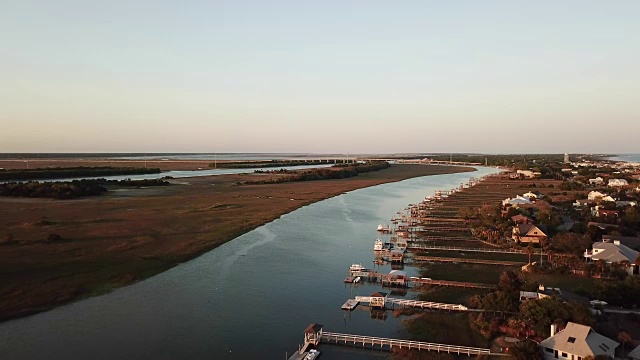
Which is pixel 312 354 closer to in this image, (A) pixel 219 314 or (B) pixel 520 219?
(A) pixel 219 314

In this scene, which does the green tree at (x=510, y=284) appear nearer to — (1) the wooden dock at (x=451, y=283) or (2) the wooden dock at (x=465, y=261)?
(1) the wooden dock at (x=451, y=283)

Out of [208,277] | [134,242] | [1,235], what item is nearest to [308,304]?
[208,277]

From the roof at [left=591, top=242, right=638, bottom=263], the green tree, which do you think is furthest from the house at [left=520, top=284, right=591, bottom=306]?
the roof at [left=591, top=242, right=638, bottom=263]

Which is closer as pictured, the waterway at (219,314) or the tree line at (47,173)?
the waterway at (219,314)

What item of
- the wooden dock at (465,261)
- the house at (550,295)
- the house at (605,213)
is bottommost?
the wooden dock at (465,261)

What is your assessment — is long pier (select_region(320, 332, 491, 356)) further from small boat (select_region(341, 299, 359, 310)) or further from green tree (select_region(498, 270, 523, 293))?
green tree (select_region(498, 270, 523, 293))

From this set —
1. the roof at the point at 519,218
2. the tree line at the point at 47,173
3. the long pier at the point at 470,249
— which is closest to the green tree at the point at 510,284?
the long pier at the point at 470,249

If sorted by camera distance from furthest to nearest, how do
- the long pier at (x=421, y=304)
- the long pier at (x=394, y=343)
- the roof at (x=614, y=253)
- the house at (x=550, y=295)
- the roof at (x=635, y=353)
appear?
the roof at (x=614, y=253) → the long pier at (x=421, y=304) → the house at (x=550, y=295) → the long pier at (x=394, y=343) → the roof at (x=635, y=353)
